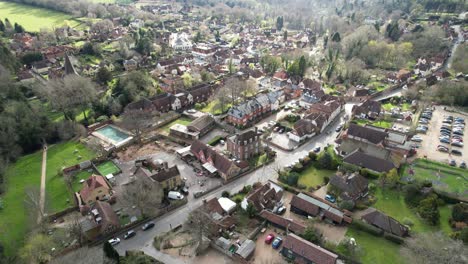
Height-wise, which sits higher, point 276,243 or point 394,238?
point 394,238

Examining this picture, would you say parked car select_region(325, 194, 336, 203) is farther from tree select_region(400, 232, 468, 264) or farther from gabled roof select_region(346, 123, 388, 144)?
gabled roof select_region(346, 123, 388, 144)

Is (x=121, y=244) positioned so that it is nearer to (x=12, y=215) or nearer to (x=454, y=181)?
(x=12, y=215)

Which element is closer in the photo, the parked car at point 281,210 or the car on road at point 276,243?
the car on road at point 276,243

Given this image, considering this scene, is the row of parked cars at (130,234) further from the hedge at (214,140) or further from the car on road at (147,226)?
the hedge at (214,140)

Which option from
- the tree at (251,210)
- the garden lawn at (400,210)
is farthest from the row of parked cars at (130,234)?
the garden lawn at (400,210)

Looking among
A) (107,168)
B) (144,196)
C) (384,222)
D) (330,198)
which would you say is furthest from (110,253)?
(384,222)

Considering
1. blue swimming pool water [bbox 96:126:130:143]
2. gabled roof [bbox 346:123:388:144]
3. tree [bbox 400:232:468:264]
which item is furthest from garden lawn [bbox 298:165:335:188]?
blue swimming pool water [bbox 96:126:130:143]

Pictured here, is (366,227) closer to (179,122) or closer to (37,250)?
(37,250)
